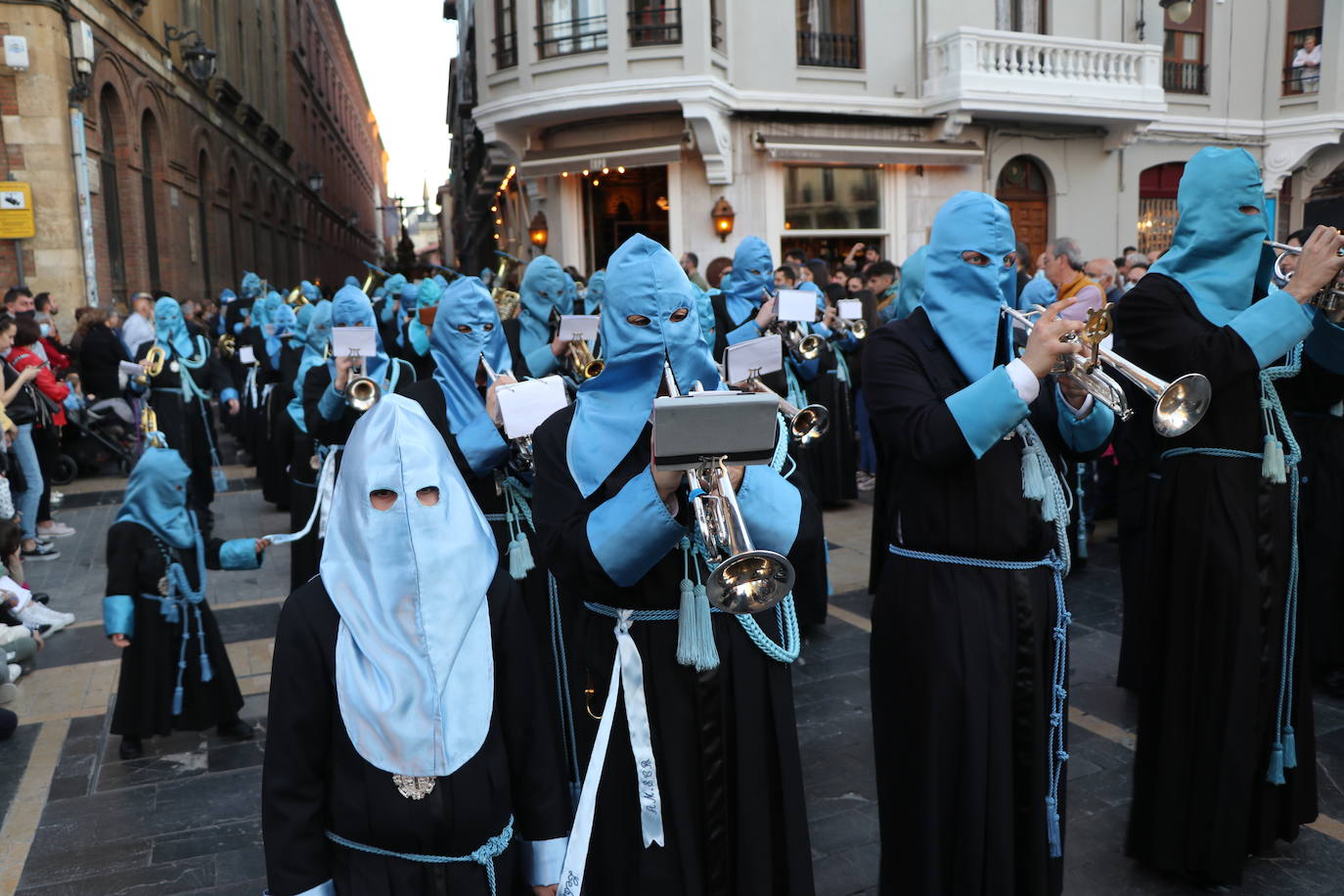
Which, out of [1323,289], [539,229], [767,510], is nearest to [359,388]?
[767,510]

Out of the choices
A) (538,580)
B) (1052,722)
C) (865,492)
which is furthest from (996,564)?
(865,492)

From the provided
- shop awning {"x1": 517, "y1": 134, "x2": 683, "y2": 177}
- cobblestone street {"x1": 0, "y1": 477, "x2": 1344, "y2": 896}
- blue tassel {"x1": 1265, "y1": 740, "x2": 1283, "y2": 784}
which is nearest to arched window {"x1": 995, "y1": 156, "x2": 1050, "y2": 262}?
shop awning {"x1": 517, "y1": 134, "x2": 683, "y2": 177}

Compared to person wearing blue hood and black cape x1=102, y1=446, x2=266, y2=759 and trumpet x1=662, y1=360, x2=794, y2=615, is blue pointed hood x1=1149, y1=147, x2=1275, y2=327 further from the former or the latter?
person wearing blue hood and black cape x1=102, y1=446, x2=266, y2=759

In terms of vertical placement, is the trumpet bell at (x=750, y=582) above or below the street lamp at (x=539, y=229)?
below

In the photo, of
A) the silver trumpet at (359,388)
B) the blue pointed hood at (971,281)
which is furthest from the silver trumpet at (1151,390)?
the silver trumpet at (359,388)

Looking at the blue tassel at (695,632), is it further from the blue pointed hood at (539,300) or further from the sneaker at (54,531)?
the sneaker at (54,531)

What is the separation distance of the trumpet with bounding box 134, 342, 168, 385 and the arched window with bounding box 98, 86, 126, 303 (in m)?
8.70

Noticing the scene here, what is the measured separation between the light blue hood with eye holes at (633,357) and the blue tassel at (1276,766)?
2493mm

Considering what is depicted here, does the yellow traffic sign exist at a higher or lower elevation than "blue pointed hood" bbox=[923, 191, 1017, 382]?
higher

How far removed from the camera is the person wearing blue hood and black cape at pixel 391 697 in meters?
2.34

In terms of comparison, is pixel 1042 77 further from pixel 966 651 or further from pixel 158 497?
pixel 966 651

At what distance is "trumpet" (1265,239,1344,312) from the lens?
3553 millimetres

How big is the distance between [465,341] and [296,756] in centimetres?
291

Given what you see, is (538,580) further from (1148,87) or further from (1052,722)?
(1148,87)
